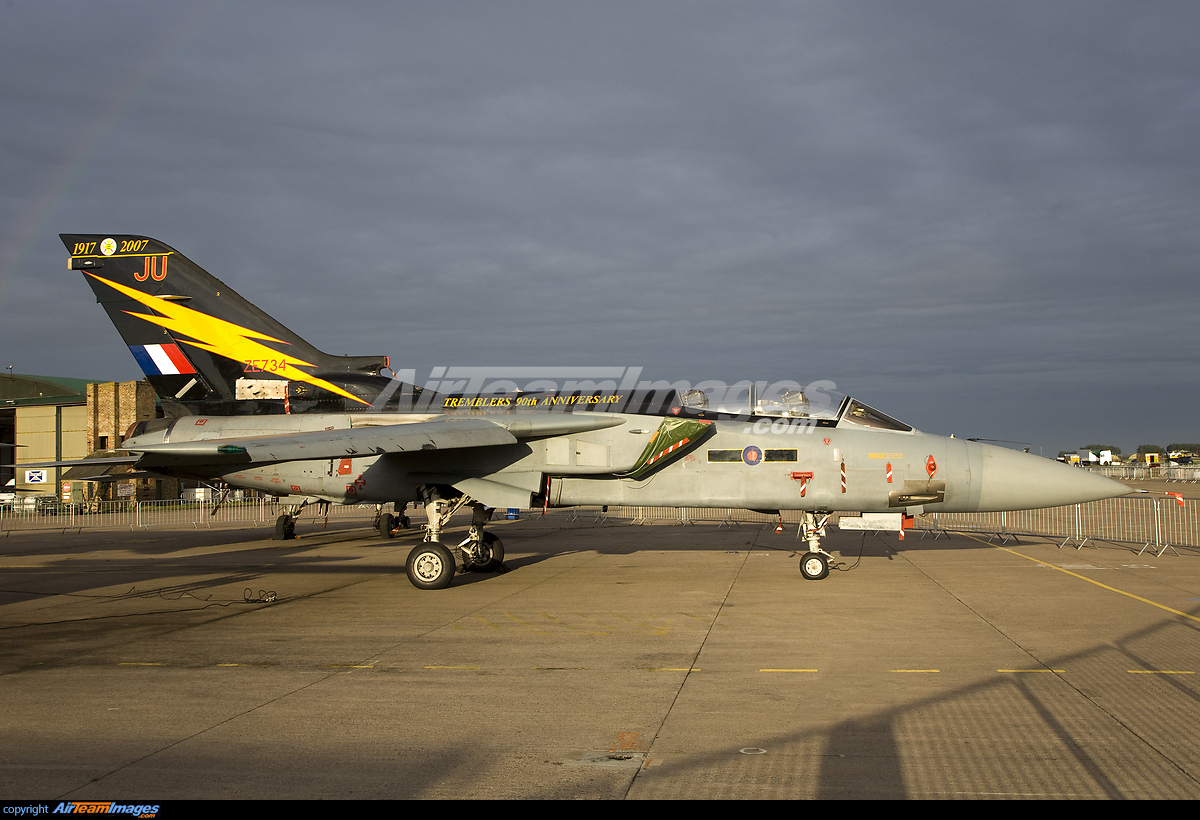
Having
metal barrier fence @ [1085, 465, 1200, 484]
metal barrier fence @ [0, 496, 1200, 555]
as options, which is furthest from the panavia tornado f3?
metal barrier fence @ [1085, 465, 1200, 484]

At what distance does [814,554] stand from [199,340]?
11.0 metres

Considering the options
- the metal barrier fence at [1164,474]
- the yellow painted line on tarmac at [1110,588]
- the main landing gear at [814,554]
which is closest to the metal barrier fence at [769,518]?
the yellow painted line on tarmac at [1110,588]

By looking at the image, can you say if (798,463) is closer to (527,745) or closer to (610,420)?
(610,420)

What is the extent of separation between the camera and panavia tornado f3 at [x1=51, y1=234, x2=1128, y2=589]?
38.4 feet

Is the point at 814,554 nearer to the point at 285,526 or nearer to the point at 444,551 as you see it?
the point at 444,551

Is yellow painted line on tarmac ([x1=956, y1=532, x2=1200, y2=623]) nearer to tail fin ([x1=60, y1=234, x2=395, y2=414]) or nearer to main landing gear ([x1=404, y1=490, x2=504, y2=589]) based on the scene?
main landing gear ([x1=404, y1=490, x2=504, y2=589])

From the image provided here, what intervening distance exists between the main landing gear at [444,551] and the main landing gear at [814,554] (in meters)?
5.08

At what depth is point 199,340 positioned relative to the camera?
14.0 metres

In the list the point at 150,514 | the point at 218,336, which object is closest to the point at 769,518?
the point at 218,336

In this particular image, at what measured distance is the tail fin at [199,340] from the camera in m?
13.9

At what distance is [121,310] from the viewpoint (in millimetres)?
14078

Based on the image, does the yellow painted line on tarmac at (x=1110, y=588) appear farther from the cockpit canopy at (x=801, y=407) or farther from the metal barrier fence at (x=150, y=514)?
the metal barrier fence at (x=150, y=514)

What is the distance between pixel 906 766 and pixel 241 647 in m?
6.22

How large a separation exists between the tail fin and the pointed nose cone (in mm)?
9887
